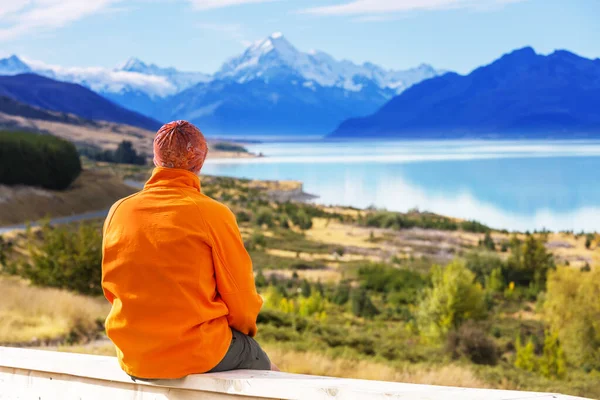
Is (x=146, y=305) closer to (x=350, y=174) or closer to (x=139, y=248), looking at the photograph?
(x=139, y=248)

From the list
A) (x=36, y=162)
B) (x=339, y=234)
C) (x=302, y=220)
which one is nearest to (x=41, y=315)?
(x=36, y=162)

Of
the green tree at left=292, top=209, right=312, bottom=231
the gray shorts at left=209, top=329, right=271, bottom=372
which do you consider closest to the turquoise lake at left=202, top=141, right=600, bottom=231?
the green tree at left=292, top=209, right=312, bottom=231

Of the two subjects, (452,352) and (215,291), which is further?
(452,352)

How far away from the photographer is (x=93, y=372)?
2.93m

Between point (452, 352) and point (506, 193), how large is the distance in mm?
66779

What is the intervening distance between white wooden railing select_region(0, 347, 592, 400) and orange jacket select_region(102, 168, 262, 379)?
98 millimetres

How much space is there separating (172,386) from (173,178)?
79 centimetres

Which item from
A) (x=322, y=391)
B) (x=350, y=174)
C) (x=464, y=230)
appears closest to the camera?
(x=322, y=391)

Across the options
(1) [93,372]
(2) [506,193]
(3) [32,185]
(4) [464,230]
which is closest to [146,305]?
(1) [93,372]

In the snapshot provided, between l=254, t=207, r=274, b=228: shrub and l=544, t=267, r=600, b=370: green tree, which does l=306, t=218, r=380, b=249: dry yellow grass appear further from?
l=544, t=267, r=600, b=370: green tree

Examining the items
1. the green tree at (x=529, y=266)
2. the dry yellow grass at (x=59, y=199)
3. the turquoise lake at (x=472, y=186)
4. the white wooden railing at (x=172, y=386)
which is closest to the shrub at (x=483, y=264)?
the green tree at (x=529, y=266)

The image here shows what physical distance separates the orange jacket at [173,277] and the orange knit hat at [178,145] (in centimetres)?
4

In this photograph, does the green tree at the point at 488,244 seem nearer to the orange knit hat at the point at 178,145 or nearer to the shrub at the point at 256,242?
the shrub at the point at 256,242

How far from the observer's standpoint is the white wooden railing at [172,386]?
2.36m
